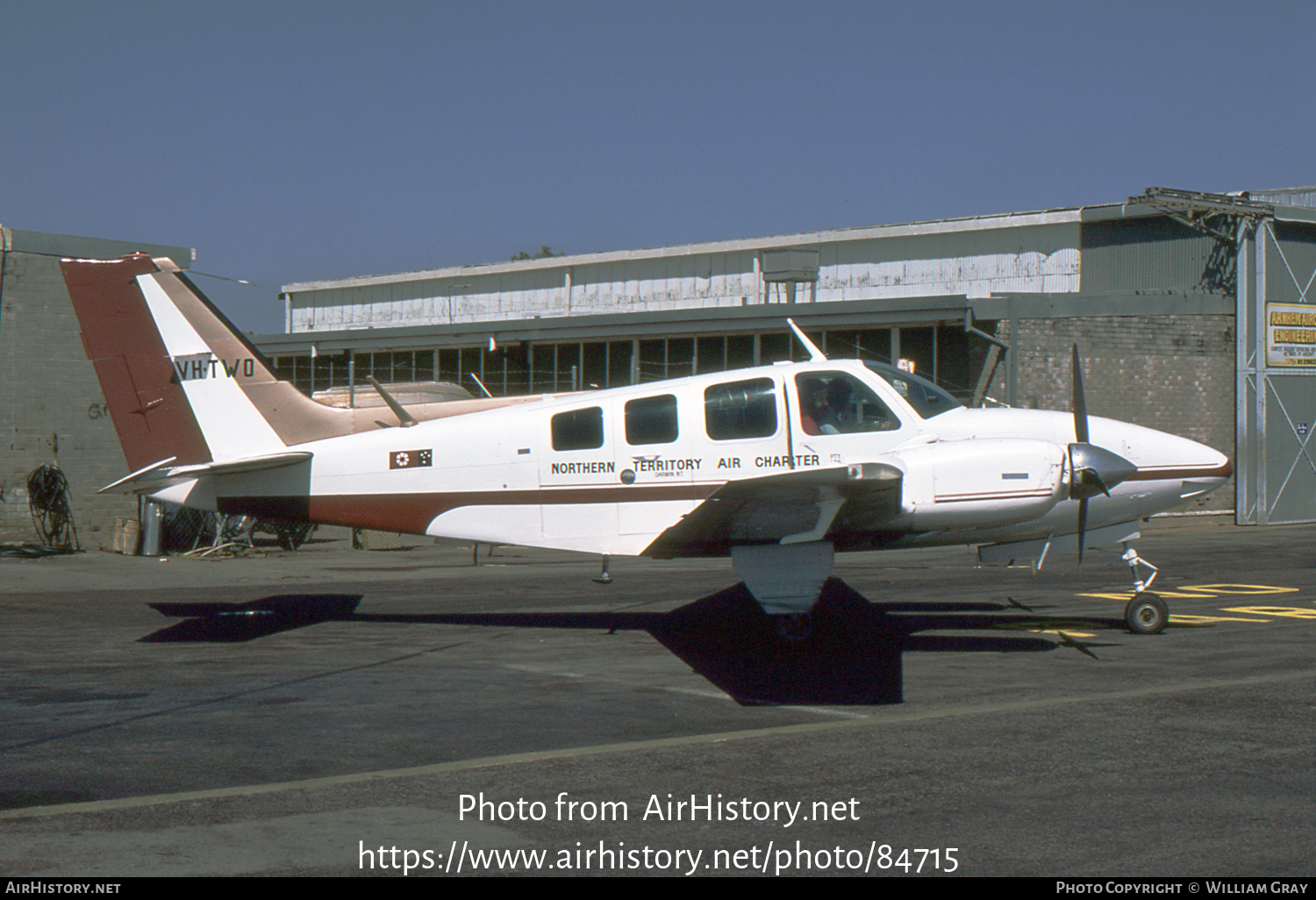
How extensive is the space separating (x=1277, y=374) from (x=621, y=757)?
29954 millimetres

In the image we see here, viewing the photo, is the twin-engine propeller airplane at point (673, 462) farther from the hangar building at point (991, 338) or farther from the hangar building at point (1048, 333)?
the hangar building at point (1048, 333)

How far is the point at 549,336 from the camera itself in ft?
108

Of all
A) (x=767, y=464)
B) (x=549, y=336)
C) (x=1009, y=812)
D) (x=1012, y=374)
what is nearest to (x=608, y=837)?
(x=1009, y=812)

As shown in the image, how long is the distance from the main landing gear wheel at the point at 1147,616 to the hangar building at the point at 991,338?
15.3m

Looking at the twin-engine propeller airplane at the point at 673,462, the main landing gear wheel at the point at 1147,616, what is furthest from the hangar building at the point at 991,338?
the main landing gear wheel at the point at 1147,616

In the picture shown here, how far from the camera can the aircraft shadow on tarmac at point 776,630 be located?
31.0 ft

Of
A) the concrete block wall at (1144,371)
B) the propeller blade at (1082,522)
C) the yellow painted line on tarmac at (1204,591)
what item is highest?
the concrete block wall at (1144,371)

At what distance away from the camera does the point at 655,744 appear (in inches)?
285

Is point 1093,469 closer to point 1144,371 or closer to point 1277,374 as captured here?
point 1144,371

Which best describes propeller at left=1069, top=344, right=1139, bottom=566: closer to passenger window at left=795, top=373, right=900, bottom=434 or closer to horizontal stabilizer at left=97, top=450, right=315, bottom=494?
passenger window at left=795, top=373, right=900, bottom=434

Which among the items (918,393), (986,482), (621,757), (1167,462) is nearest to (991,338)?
(1167,462)

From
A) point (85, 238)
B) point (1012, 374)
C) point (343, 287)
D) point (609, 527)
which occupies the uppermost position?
point (343, 287)
